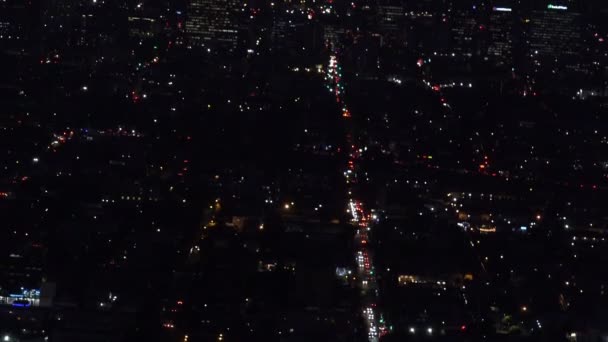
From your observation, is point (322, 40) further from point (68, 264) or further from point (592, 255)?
point (68, 264)

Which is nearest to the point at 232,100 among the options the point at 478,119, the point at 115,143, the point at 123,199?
the point at 115,143

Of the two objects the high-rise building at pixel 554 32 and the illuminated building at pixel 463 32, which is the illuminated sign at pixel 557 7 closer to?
the high-rise building at pixel 554 32

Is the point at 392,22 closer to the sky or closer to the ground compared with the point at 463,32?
closer to the sky

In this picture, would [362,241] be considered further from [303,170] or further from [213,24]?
[213,24]

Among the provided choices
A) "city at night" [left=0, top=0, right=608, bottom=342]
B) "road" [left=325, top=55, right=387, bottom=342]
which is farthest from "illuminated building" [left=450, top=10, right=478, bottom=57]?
"road" [left=325, top=55, right=387, bottom=342]

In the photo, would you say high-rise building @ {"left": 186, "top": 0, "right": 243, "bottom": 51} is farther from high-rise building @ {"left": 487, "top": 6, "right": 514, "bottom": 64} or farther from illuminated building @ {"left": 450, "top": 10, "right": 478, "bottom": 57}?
high-rise building @ {"left": 487, "top": 6, "right": 514, "bottom": 64}

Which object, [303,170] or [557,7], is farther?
[557,7]

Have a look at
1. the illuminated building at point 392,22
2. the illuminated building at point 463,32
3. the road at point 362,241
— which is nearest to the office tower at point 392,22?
the illuminated building at point 392,22

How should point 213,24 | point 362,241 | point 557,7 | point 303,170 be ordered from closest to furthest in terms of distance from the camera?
point 362,241
point 303,170
point 213,24
point 557,7

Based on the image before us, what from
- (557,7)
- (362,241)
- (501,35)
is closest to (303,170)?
(362,241)
